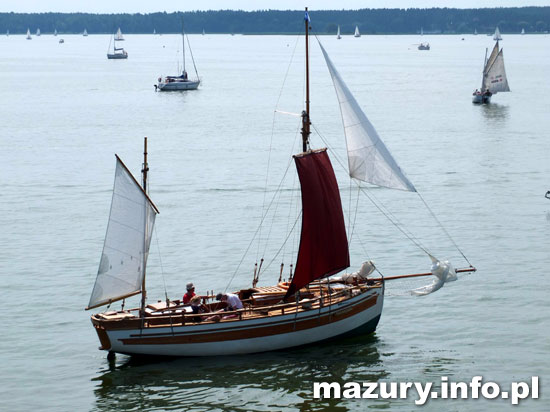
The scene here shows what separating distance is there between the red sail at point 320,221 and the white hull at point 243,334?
5.54 feet

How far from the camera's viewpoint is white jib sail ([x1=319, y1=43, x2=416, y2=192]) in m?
34.9

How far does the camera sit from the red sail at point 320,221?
3478cm

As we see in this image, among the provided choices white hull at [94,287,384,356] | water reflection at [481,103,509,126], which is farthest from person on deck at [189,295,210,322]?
water reflection at [481,103,509,126]

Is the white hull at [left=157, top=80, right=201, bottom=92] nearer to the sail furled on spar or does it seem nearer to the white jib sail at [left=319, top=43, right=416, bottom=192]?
the sail furled on spar

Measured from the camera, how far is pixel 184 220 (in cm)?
5541

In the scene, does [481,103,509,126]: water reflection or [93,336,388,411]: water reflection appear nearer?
[93,336,388,411]: water reflection

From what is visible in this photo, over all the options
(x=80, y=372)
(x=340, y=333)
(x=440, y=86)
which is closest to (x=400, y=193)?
(x=340, y=333)

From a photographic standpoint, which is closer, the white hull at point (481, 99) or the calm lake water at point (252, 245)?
the calm lake water at point (252, 245)

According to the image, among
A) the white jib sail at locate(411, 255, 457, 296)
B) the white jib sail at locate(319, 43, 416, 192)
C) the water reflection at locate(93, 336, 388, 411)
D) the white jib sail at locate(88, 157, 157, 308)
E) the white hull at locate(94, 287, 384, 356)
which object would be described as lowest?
the water reflection at locate(93, 336, 388, 411)

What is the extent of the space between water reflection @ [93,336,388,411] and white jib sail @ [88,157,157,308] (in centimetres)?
259

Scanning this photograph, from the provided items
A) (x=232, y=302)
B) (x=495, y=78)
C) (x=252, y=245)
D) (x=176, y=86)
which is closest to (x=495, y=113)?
(x=495, y=78)

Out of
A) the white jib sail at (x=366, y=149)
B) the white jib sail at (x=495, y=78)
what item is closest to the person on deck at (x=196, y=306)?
the white jib sail at (x=366, y=149)

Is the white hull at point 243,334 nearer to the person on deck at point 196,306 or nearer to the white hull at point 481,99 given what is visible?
the person on deck at point 196,306

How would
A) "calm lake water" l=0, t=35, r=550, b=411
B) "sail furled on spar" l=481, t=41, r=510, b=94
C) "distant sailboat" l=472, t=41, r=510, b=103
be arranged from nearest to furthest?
"calm lake water" l=0, t=35, r=550, b=411, "sail furled on spar" l=481, t=41, r=510, b=94, "distant sailboat" l=472, t=41, r=510, b=103
